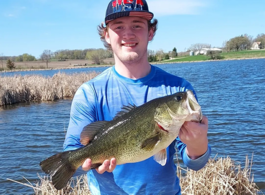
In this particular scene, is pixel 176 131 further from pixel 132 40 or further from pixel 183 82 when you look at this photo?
pixel 132 40

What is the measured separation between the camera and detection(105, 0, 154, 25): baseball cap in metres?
2.91

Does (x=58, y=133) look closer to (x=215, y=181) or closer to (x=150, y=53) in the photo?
(x=215, y=181)

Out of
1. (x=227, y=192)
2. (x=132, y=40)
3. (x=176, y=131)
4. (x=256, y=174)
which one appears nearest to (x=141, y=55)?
(x=132, y=40)

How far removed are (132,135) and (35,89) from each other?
78.1 ft

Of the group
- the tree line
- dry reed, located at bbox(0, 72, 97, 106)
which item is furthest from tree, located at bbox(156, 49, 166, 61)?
dry reed, located at bbox(0, 72, 97, 106)

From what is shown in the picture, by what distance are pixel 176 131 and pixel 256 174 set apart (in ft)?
22.4

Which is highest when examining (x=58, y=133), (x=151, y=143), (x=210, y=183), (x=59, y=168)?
(x=151, y=143)

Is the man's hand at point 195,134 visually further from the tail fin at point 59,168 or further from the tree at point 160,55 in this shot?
the tree at point 160,55

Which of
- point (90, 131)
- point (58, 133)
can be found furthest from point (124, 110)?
point (58, 133)

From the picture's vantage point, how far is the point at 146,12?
2.98 meters

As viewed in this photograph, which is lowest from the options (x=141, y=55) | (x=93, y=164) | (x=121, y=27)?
(x=93, y=164)

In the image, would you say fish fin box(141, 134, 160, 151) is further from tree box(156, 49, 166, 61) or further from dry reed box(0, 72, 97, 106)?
tree box(156, 49, 166, 61)

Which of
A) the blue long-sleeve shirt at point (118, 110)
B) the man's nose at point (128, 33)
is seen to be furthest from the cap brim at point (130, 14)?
the blue long-sleeve shirt at point (118, 110)

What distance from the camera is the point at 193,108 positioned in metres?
2.47
